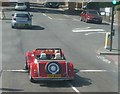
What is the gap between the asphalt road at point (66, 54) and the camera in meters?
17.2

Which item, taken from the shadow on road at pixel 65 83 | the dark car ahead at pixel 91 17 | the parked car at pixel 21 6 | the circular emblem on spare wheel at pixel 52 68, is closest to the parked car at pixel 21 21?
the dark car ahead at pixel 91 17

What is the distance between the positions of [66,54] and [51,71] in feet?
27.0

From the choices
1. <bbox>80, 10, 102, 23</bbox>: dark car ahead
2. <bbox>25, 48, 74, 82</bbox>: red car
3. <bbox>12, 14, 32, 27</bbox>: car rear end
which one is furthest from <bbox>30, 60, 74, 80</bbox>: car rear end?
<bbox>80, 10, 102, 23</bbox>: dark car ahead

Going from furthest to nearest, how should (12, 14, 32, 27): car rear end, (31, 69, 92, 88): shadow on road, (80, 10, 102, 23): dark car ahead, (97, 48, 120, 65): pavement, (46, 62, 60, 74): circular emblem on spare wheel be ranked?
(80, 10, 102, 23): dark car ahead
(12, 14, 32, 27): car rear end
(97, 48, 120, 65): pavement
(46, 62, 60, 74): circular emblem on spare wheel
(31, 69, 92, 88): shadow on road

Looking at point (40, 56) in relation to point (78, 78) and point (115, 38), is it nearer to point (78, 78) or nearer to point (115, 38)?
point (78, 78)

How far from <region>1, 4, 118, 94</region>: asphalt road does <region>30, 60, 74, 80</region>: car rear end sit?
30 cm

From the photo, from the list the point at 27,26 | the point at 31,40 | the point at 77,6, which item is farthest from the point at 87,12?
the point at 77,6

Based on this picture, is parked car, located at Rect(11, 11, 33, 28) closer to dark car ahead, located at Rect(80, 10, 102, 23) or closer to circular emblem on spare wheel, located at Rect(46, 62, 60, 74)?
dark car ahead, located at Rect(80, 10, 102, 23)

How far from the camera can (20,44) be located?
29.4 m

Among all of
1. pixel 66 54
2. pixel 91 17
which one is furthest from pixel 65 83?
pixel 91 17

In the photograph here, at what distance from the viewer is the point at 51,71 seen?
17.6 meters

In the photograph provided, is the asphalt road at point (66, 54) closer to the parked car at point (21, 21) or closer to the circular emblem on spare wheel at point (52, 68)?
the circular emblem on spare wheel at point (52, 68)

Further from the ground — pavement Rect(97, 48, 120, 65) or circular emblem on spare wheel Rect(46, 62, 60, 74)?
circular emblem on spare wheel Rect(46, 62, 60, 74)

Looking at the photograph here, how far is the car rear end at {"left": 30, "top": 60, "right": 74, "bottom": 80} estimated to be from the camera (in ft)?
57.6
